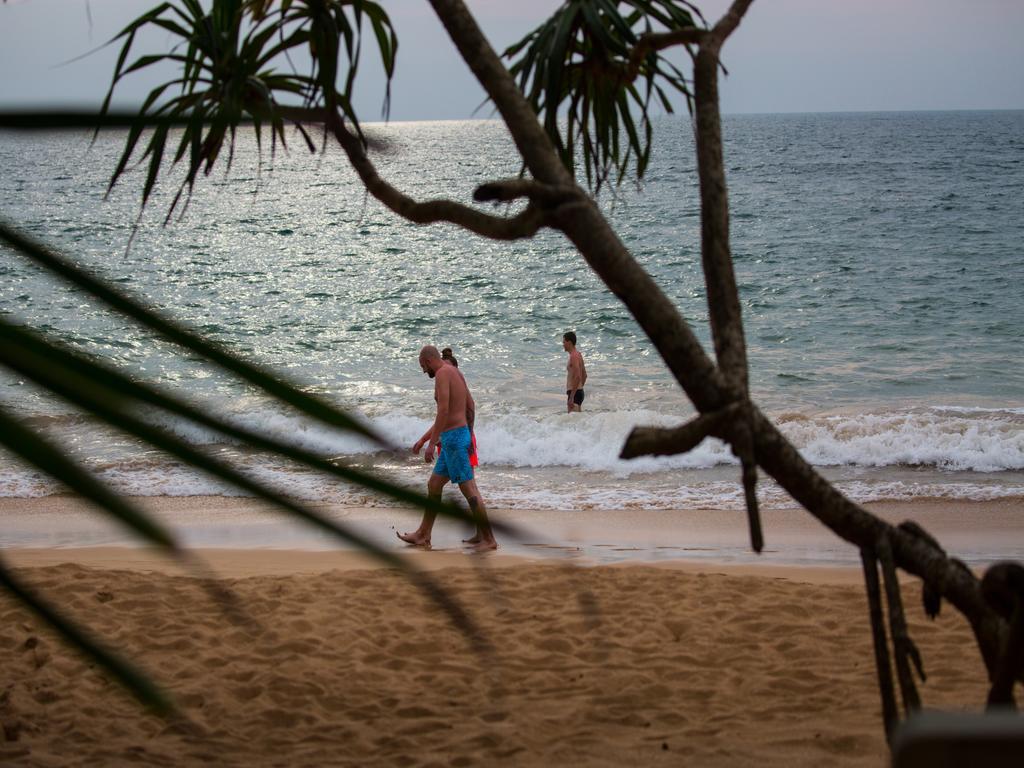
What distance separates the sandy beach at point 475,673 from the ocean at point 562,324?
1.09 meters

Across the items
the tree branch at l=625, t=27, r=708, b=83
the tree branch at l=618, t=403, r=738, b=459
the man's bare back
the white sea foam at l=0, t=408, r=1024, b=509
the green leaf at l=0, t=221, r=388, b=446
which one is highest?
the tree branch at l=625, t=27, r=708, b=83

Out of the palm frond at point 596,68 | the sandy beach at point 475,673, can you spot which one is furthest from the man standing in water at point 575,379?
the palm frond at point 596,68

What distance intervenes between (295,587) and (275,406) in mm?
6848

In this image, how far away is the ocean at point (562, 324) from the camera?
748 centimetres

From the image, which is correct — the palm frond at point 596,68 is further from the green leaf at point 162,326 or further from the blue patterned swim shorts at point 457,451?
the blue patterned swim shorts at point 457,451

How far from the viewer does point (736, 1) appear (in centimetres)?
333

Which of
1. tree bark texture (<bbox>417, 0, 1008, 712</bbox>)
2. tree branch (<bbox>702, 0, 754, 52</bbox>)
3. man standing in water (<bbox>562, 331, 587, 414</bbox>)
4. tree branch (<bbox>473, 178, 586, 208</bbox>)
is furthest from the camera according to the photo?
man standing in water (<bbox>562, 331, 587, 414</bbox>)

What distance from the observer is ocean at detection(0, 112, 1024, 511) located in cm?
748

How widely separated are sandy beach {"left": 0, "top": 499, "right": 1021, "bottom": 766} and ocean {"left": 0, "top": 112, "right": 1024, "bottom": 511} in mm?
1095

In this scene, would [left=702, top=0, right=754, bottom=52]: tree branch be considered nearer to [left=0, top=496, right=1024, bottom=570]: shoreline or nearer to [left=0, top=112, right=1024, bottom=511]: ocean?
[left=0, top=112, right=1024, bottom=511]: ocean

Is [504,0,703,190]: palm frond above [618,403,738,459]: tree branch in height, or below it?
above

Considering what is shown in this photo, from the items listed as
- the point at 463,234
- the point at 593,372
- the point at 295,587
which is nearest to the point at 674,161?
the point at 463,234

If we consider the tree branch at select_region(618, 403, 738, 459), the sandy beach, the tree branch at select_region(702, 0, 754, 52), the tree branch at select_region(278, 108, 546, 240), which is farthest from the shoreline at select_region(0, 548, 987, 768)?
the tree branch at select_region(702, 0, 754, 52)

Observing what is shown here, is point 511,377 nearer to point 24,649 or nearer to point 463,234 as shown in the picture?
point 24,649
